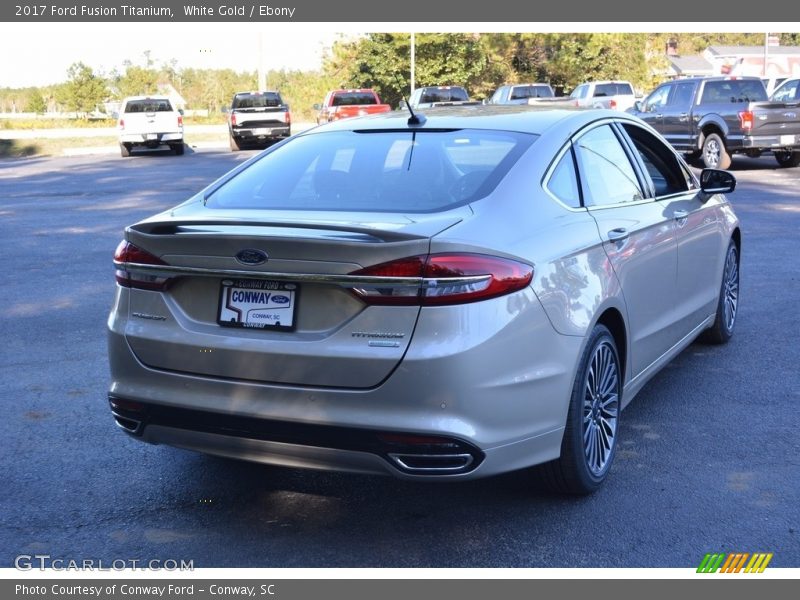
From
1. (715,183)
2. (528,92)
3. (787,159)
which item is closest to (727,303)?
(715,183)

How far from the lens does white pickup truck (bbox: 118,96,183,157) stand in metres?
29.5

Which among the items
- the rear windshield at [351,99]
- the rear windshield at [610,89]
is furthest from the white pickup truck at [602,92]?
the rear windshield at [351,99]

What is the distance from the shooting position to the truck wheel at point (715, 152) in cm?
2045

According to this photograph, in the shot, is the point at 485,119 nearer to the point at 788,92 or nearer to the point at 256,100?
the point at 788,92

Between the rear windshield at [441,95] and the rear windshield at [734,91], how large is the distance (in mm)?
13998

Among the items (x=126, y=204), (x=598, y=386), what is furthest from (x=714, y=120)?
(x=598, y=386)

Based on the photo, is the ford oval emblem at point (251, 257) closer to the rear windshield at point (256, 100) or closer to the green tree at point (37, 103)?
the rear windshield at point (256, 100)

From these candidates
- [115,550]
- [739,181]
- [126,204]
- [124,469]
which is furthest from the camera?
[739,181]

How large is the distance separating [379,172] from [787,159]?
19.3m

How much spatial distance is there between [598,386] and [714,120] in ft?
57.3

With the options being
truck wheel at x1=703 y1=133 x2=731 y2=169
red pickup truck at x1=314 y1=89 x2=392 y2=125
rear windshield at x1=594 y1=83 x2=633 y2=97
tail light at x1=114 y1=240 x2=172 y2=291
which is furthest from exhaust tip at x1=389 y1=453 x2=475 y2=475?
rear windshield at x1=594 y1=83 x2=633 y2=97

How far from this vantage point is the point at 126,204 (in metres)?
16.1

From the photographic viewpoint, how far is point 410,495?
176 inches

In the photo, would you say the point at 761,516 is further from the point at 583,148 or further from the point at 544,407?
the point at 583,148
